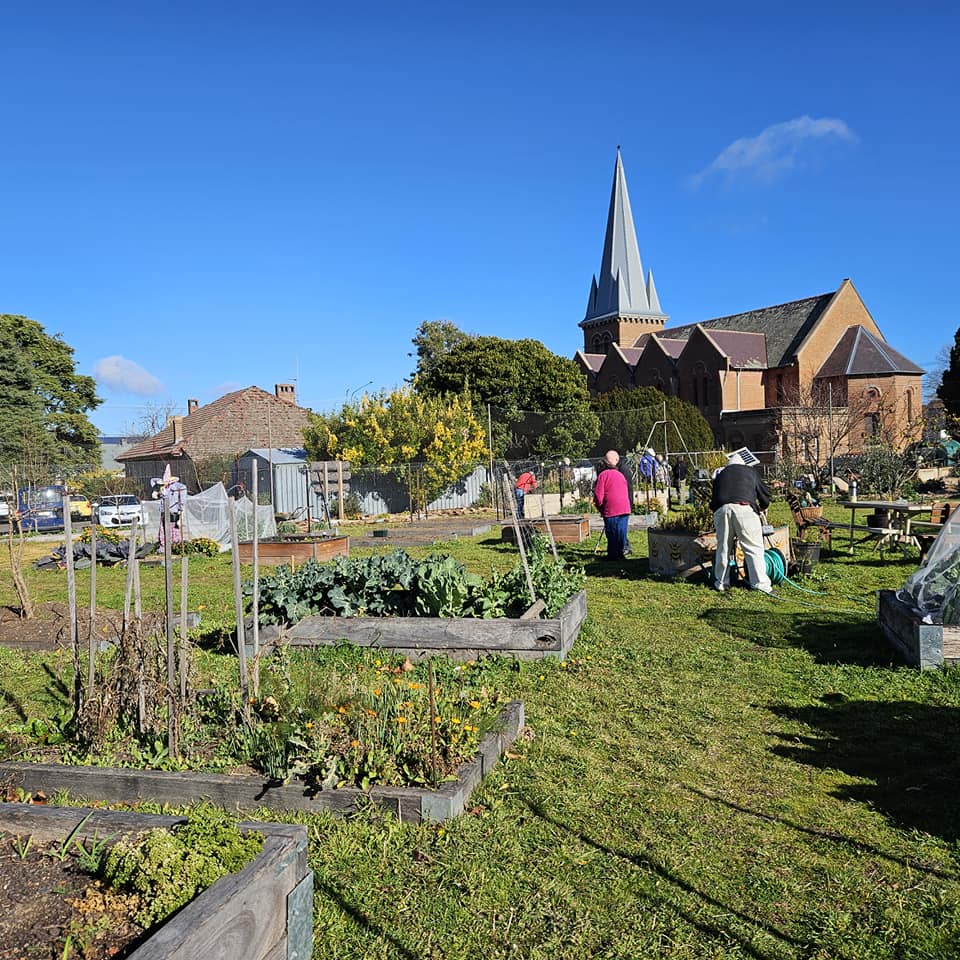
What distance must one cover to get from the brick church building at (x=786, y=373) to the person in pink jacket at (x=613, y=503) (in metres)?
23.2

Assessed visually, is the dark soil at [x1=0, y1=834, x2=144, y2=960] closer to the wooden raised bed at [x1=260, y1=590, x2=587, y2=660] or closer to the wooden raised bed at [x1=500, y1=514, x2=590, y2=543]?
the wooden raised bed at [x1=260, y1=590, x2=587, y2=660]

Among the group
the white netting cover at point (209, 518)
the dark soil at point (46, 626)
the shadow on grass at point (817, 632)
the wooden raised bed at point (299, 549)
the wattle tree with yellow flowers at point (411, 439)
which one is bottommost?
the shadow on grass at point (817, 632)

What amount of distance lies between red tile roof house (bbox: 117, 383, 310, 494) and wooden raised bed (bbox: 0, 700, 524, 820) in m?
34.0

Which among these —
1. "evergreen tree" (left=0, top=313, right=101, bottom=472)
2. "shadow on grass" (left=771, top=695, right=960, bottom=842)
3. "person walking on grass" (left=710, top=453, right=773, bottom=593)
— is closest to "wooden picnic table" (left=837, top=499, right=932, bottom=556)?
A: "person walking on grass" (left=710, top=453, right=773, bottom=593)

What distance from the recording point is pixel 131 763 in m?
4.57

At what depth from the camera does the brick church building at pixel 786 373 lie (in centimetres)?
4219

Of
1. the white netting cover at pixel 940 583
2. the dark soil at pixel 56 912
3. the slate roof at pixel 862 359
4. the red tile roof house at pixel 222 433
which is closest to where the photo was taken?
the dark soil at pixel 56 912

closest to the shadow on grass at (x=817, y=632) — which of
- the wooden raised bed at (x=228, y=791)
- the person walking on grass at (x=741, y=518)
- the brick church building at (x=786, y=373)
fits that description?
the person walking on grass at (x=741, y=518)

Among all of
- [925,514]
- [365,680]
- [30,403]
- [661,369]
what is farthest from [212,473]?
[661,369]

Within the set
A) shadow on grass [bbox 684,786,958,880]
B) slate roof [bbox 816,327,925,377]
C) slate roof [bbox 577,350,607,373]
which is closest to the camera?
shadow on grass [bbox 684,786,958,880]

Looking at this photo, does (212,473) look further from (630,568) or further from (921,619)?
(921,619)

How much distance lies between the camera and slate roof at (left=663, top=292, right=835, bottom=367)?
180ft

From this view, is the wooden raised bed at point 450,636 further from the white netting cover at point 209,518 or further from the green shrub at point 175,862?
the white netting cover at point 209,518

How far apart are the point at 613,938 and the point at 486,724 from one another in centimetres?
207
